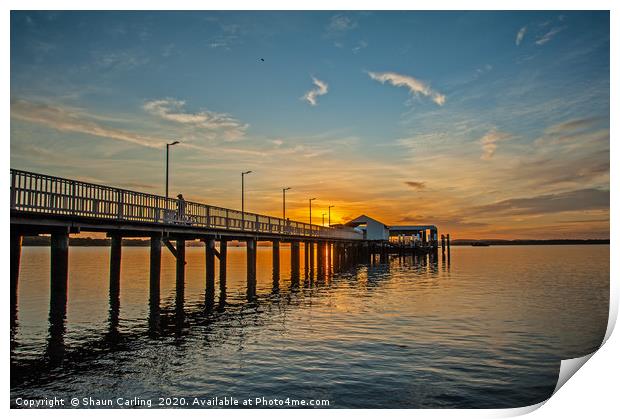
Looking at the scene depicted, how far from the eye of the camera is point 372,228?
96.6 m

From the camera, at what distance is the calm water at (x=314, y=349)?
13281 mm

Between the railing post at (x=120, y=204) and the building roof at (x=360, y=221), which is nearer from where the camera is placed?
the railing post at (x=120, y=204)

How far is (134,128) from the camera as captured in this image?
2739 centimetres

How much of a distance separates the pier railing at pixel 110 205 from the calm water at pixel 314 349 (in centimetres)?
469

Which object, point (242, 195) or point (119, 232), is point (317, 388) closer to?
point (119, 232)

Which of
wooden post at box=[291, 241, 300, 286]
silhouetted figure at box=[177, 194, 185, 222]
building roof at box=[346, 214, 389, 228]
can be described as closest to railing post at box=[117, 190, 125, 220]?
silhouetted figure at box=[177, 194, 185, 222]

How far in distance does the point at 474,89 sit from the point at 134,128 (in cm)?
1734

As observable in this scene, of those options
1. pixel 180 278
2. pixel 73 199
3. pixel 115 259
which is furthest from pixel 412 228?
pixel 73 199

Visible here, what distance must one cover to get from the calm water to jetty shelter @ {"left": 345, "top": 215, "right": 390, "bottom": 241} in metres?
62.9

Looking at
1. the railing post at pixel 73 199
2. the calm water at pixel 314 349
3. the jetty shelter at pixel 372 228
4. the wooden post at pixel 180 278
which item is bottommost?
the calm water at pixel 314 349

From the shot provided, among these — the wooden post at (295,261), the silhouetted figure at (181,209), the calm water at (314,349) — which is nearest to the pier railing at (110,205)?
the silhouetted figure at (181,209)

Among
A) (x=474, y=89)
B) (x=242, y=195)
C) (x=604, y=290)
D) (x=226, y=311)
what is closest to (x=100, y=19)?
(x=226, y=311)

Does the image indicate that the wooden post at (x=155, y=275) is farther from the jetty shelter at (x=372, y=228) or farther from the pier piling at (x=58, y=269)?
the jetty shelter at (x=372, y=228)
